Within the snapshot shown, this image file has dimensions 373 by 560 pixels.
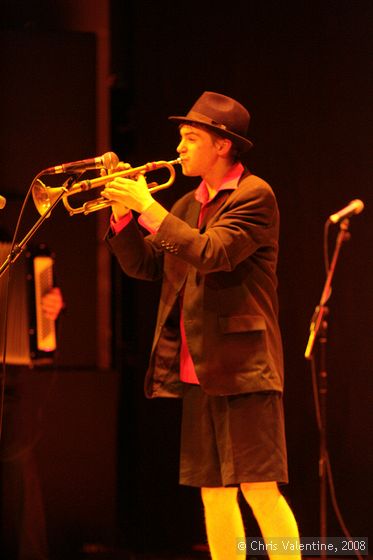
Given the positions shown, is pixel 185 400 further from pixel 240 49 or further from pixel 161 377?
pixel 240 49

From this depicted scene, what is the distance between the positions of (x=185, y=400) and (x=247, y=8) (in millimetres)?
2067

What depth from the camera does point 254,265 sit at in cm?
295

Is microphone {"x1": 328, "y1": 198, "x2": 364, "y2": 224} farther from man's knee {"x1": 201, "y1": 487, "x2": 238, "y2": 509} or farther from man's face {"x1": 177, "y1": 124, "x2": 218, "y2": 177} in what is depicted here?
man's knee {"x1": 201, "y1": 487, "x2": 238, "y2": 509}

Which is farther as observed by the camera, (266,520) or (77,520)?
(77,520)

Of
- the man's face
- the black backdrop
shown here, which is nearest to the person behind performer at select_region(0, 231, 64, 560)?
the black backdrop

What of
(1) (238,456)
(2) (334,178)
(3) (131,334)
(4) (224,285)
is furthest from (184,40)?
(1) (238,456)

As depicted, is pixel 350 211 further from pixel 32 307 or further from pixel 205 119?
pixel 32 307

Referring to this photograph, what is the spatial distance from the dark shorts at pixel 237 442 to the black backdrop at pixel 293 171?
1229 mm

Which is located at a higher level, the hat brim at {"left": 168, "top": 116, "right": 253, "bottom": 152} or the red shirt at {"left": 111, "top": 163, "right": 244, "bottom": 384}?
the hat brim at {"left": 168, "top": 116, "right": 253, "bottom": 152}

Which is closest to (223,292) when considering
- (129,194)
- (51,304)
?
(129,194)

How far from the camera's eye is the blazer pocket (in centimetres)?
284

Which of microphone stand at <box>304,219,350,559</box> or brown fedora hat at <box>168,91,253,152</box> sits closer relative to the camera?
brown fedora hat at <box>168,91,253,152</box>

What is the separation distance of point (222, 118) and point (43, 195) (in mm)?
672

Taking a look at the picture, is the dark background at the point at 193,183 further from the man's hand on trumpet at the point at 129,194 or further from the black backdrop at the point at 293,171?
the man's hand on trumpet at the point at 129,194
